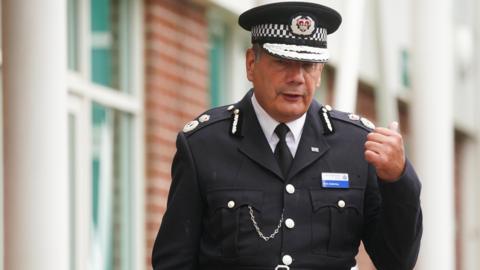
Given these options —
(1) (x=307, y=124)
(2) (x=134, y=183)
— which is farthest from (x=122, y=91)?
(1) (x=307, y=124)

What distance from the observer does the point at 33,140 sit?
662 centimetres

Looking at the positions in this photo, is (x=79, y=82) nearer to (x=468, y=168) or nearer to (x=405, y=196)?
(x=405, y=196)

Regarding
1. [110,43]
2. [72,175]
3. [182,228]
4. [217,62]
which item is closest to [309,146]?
[182,228]

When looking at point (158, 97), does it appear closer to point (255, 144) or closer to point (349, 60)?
point (349, 60)

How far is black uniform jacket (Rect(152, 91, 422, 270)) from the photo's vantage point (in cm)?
548

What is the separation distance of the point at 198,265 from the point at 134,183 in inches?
233

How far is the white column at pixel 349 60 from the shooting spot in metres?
9.66

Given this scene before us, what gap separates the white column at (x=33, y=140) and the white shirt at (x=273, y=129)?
4.04 feet

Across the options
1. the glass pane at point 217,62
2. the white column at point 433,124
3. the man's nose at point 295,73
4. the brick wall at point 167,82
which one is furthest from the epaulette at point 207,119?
the glass pane at point 217,62

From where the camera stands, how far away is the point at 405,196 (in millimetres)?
5379

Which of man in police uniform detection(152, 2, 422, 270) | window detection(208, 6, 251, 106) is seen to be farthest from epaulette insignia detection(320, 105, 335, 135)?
window detection(208, 6, 251, 106)

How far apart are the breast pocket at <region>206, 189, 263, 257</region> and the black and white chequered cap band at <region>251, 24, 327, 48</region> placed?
503mm

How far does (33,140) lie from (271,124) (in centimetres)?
132

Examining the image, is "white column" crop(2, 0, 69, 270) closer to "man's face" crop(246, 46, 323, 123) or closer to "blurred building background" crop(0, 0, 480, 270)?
"man's face" crop(246, 46, 323, 123)
